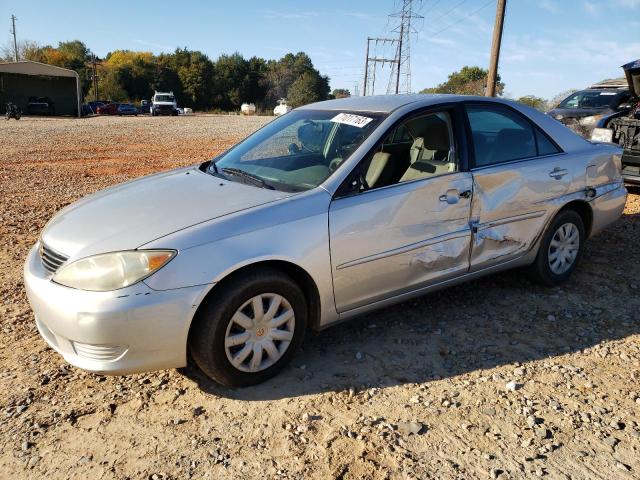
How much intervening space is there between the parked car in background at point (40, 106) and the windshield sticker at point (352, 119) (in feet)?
143

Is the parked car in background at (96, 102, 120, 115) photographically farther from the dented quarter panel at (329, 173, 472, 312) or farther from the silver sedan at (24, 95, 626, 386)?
the dented quarter panel at (329, 173, 472, 312)

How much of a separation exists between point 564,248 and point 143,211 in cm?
331

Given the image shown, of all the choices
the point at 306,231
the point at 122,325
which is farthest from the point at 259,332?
the point at 122,325

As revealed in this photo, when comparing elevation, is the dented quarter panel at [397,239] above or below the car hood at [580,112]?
below

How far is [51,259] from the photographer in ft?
9.43

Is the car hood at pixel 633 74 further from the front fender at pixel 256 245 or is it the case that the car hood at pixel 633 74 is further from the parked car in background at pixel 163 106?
the parked car in background at pixel 163 106

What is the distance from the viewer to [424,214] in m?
3.38

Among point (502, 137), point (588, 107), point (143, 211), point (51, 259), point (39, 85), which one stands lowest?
point (51, 259)

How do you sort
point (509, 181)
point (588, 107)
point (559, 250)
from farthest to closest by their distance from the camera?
point (588, 107), point (559, 250), point (509, 181)

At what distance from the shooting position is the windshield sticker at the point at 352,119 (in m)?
3.49

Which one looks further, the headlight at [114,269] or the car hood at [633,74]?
the car hood at [633,74]

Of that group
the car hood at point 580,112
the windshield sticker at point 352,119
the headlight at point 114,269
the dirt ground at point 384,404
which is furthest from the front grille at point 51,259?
the car hood at point 580,112

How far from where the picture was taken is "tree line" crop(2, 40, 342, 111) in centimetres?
6444

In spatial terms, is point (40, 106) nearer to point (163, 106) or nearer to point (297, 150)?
point (163, 106)
